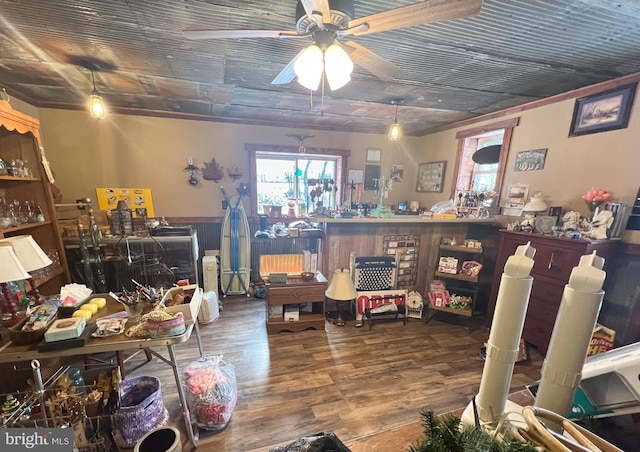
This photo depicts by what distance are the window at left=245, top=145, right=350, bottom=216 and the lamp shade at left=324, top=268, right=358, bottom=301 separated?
5.32 feet

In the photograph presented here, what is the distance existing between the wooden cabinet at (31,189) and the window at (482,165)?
4485 mm

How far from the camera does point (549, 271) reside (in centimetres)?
A: 235

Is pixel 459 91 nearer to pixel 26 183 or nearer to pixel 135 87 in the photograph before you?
pixel 135 87

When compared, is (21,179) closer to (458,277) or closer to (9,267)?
(9,267)

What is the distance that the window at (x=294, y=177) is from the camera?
4109mm

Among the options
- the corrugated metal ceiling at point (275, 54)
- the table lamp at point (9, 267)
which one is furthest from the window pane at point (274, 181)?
the table lamp at point (9, 267)

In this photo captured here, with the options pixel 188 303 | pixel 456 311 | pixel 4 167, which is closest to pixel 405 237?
pixel 456 311

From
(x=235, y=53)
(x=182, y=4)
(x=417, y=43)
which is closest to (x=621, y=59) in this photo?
(x=417, y=43)

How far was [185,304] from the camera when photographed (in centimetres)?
153

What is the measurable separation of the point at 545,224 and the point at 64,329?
3.69m

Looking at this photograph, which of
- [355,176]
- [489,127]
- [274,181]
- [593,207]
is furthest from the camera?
[355,176]

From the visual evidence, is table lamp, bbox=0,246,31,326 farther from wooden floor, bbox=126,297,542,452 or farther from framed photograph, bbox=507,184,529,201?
framed photograph, bbox=507,184,529,201

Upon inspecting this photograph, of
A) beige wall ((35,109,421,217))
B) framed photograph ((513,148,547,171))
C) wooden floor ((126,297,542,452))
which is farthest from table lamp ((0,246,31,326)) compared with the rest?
framed photograph ((513,148,547,171))

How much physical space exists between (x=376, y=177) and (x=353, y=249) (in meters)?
2.10
